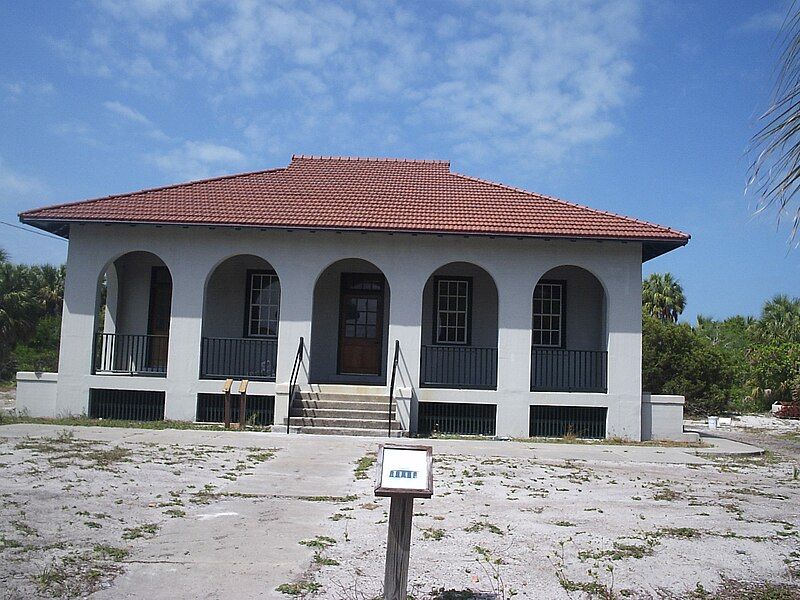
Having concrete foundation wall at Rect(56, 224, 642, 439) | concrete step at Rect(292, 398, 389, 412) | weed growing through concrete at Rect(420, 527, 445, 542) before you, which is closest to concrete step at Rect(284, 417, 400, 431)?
concrete step at Rect(292, 398, 389, 412)

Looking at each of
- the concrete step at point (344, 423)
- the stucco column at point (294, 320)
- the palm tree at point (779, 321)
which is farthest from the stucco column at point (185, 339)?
the palm tree at point (779, 321)

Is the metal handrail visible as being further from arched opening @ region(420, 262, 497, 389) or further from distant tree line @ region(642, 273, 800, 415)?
distant tree line @ region(642, 273, 800, 415)

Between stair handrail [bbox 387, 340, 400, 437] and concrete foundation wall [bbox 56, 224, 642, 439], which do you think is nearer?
stair handrail [bbox 387, 340, 400, 437]

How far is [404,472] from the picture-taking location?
188 inches

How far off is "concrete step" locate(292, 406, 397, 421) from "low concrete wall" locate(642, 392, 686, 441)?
5590mm

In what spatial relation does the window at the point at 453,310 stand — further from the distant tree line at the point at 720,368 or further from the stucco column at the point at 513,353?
the distant tree line at the point at 720,368

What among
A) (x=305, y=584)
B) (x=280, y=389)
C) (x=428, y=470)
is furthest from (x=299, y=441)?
(x=428, y=470)

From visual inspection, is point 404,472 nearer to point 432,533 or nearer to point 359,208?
point 432,533

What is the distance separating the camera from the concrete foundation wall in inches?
637

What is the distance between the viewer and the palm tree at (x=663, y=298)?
3972 centimetres

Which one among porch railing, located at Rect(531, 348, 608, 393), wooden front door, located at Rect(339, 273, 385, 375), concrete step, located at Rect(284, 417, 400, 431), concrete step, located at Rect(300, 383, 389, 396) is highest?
wooden front door, located at Rect(339, 273, 385, 375)

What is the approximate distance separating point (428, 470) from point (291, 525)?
118 inches

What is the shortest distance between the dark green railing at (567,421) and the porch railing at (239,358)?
599 cm

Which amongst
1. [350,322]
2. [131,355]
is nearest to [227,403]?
[131,355]
